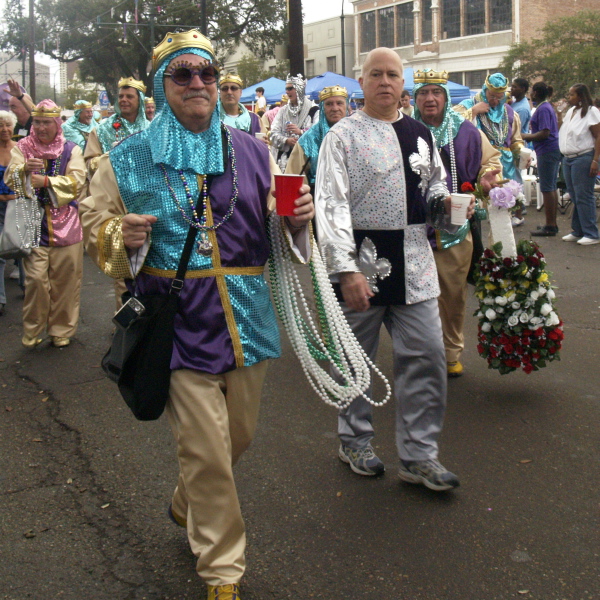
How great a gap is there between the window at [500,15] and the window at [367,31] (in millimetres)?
10704

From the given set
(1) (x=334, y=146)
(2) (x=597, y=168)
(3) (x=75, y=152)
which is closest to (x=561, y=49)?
(2) (x=597, y=168)

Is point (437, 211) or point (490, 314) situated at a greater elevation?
point (437, 211)

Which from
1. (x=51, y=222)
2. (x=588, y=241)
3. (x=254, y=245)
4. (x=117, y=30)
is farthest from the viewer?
(x=117, y=30)

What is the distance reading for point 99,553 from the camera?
133 inches

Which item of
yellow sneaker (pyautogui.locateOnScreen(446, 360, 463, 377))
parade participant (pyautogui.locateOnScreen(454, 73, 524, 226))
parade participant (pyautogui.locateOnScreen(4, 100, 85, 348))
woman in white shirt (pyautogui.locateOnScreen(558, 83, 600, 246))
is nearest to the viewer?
yellow sneaker (pyautogui.locateOnScreen(446, 360, 463, 377))

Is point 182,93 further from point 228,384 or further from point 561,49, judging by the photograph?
point 561,49

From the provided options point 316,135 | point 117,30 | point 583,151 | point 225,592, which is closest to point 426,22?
point 117,30

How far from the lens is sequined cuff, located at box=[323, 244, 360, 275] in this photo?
3.56 meters

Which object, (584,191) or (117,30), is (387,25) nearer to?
(117,30)

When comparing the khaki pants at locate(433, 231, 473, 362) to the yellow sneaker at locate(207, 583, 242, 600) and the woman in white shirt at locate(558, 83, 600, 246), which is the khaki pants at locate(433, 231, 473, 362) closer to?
the yellow sneaker at locate(207, 583, 242, 600)

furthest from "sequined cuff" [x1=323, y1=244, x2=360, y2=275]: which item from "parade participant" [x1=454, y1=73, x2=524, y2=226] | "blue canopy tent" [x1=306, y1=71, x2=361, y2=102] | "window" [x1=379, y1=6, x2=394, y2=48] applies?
"window" [x1=379, y1=6, x2=394, y2=48]

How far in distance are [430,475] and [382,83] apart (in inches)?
73.4

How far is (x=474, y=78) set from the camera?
4819 cm

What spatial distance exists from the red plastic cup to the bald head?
1081 mm
